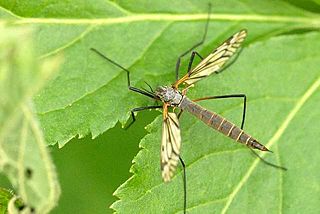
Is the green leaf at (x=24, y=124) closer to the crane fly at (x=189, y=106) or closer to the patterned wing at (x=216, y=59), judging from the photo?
the crane fly at (x=189, y=106)

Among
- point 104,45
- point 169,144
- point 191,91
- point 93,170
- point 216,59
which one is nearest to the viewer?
point 169,144

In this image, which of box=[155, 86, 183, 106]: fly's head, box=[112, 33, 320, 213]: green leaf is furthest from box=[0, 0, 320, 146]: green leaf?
box=[112, 33, 320, 213]: green leaf

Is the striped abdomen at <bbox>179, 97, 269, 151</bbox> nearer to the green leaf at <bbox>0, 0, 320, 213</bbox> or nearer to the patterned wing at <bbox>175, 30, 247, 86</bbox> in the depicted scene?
the green leaf at <bbox>0, 0, 320, 213</bbox>

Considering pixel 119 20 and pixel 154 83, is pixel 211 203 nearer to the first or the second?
pixel 154 83

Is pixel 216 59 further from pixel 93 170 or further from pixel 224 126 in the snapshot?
pixel 93 170

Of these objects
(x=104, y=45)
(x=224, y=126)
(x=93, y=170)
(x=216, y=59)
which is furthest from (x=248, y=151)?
(x=93, y=170)

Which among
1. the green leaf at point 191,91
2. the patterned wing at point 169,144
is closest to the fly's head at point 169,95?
the green leaf at point 191,91
